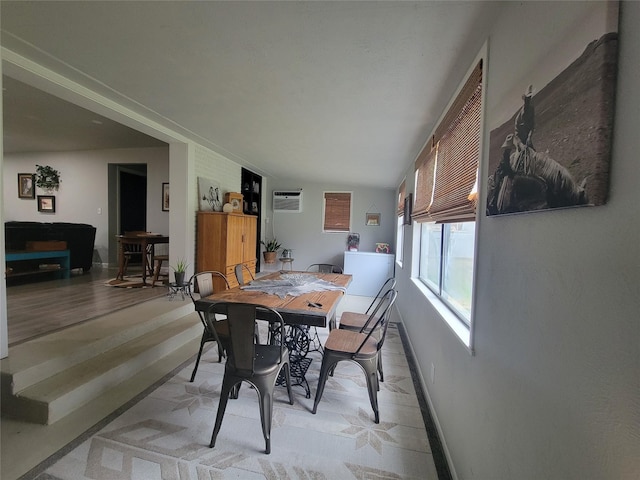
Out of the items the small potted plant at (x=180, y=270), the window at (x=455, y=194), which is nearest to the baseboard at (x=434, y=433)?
the window at (x=455, y=194)

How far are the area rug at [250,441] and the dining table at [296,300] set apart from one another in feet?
1.26

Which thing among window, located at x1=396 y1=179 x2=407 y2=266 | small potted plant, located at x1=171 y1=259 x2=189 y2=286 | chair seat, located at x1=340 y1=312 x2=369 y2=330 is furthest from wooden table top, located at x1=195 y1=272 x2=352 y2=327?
window, located at x1=396 y1=179 x2=407 y2=266

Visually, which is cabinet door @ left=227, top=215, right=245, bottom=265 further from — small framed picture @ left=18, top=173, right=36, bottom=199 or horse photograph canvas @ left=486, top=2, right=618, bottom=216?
small framed picture @ left=18, top=173, right=36, bottom=199

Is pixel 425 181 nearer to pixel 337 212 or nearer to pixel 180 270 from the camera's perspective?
pixel 180 270

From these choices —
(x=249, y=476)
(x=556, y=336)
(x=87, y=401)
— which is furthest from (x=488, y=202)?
(x=87, y=401)


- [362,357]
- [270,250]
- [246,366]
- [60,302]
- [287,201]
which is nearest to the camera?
[246,366]

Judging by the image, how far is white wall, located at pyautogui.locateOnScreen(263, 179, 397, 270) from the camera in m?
6.59

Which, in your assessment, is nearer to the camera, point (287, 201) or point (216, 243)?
point (216, 243)

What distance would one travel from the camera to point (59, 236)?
4.79 m

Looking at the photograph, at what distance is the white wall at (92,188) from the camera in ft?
18.7

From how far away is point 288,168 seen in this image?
5488 mm

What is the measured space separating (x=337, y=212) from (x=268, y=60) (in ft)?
16.4

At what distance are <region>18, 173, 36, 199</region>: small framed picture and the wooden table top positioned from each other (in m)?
6.97

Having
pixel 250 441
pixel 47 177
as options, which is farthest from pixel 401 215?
pixel 47 177
